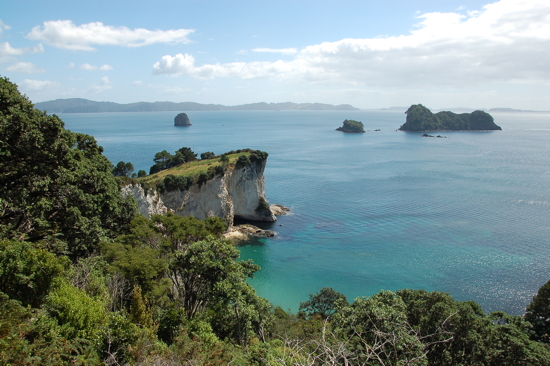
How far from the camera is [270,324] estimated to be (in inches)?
674

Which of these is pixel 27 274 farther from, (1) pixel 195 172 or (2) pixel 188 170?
(2) pixel 188 170

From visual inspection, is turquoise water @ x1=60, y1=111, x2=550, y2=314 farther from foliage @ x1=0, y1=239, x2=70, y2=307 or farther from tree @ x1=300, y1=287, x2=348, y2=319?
foliage @ x1=0, y1=239, x2=70, y2=307

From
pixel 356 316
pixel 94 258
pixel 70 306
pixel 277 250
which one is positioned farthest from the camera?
pixel 277 250

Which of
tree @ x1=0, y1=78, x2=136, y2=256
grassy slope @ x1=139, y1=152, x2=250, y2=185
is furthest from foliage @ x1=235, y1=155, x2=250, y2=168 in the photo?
tree @ x1=0, y1=78, x2=136, y2=256

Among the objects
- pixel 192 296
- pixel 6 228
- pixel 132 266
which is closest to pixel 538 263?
pixel 192 296

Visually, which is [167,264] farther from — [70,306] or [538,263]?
[538,263]

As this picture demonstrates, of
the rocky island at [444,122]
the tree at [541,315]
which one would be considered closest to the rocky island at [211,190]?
the tree at [541,315]

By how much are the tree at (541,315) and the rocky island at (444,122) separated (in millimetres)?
154071

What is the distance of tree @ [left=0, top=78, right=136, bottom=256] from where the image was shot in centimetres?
1560

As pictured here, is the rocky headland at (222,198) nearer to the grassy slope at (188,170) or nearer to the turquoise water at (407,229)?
the grassy slope at (188,170)

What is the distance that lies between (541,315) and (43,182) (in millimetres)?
27557

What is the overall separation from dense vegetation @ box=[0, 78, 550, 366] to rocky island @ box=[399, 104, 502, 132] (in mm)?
155114

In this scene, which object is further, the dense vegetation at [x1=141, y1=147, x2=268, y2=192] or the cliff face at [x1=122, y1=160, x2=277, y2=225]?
the dense vegetation at [x1=141, y1=147, x2=268, y2=192]

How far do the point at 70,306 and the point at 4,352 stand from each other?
2577 mm
